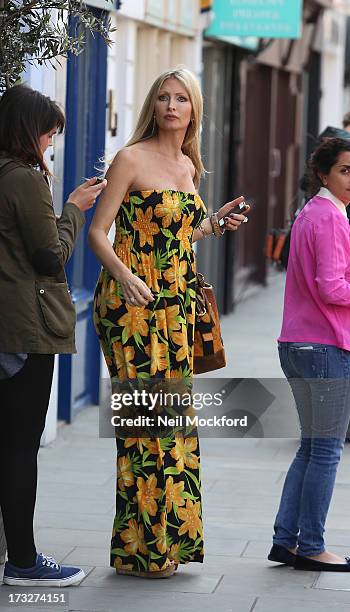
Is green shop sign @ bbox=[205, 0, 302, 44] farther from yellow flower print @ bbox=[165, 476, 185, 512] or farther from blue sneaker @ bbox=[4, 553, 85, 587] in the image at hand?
blue sneaker @ bbox=[4, 553, 85, 587]

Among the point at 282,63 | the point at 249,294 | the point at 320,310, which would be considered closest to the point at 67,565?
the point at 320,310

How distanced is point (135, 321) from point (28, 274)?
0.57 meters

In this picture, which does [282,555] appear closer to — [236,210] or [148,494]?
[148,494]

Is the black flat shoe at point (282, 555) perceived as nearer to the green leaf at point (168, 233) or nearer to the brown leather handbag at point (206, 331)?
the brown leather handbag at point (206, 331)

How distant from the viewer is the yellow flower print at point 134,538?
5152mm

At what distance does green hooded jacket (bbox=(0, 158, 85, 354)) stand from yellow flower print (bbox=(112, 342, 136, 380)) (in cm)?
42

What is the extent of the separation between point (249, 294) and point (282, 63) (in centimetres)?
338

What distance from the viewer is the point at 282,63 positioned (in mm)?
17781

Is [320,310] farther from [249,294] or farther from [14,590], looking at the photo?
[249,294]

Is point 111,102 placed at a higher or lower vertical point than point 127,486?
higher

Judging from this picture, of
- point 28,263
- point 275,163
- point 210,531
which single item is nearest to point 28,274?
point 28,263

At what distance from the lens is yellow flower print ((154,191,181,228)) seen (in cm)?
506

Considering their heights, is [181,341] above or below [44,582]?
above

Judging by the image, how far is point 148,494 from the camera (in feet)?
16.8
